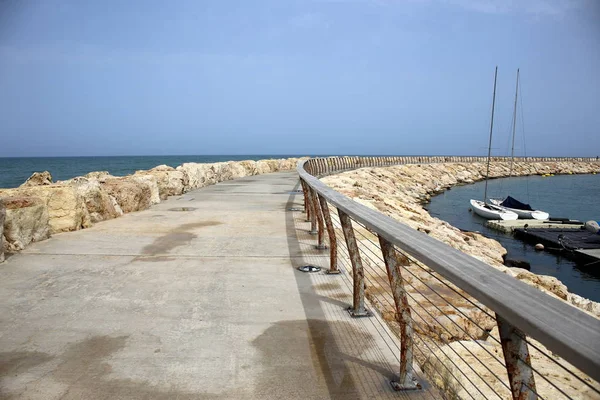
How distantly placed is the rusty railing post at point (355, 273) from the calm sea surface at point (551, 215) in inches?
435

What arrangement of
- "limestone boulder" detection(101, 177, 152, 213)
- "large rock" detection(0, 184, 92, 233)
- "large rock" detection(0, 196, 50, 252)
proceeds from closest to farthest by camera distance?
"large rock" detection(0, 196, 50, 252) → "large rock" detection(0, 184, 92, 233) → "limestone boulder" detection(101, 177, 152, 213)

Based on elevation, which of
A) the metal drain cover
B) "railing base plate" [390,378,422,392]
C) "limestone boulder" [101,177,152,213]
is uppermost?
"limestone boulder" [101,177,152,213]

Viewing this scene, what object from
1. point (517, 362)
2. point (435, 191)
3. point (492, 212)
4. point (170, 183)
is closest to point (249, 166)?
point (170, 183)

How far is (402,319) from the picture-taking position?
232 cm

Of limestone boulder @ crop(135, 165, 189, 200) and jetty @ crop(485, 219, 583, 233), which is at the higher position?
limestone boulder @ crop(135, 165, 189, 200)

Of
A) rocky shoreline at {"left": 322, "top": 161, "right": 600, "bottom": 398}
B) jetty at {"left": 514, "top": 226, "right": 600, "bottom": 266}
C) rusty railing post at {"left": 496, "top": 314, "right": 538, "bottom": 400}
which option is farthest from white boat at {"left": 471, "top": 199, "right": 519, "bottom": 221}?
rusty railing post at {"left": 496, "top": 314, "right": 538, "bottom": 400}

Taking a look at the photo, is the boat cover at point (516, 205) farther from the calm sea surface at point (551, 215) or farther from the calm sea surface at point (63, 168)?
the calm sea surface at point (63, 168)

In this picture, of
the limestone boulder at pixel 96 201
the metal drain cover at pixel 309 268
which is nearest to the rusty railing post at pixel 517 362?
the metal drain cover at pixel 309 268

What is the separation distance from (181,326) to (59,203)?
14.1 feet

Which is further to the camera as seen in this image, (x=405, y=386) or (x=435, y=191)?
(x=435, y=191)

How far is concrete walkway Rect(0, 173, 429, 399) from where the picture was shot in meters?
2.45

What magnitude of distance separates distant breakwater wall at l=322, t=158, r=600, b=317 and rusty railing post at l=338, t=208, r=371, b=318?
4792mm

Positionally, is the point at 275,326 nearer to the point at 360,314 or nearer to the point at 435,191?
the point at 360,314

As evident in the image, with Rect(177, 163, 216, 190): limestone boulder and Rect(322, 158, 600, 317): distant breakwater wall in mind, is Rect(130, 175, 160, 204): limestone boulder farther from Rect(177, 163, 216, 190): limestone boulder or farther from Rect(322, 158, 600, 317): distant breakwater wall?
Rect(322, 158, 600, 317): distant breakwater wall
